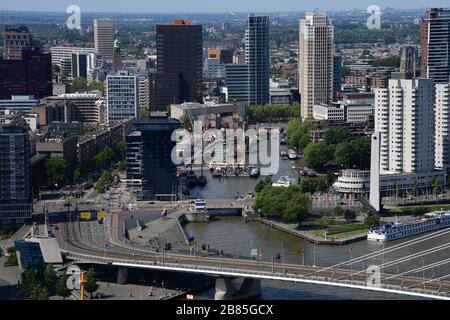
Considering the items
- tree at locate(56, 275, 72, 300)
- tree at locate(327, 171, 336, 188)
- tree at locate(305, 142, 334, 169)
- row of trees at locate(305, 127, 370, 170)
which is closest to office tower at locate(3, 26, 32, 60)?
row of trees at locate(305, 127, 370, 170)

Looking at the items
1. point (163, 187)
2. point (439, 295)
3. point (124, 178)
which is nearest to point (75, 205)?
point (163, 187)

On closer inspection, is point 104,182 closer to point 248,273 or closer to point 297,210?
point 297,210

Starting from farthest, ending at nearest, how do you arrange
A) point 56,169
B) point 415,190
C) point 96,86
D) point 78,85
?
point 78,85 < point 96,86 < point 56,169 < point 415,190

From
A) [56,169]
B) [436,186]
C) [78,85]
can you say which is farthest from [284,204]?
[78,85]

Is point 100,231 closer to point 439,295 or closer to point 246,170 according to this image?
point 439,295

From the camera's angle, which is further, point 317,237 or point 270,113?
point 270,113

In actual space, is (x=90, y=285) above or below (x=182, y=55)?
below

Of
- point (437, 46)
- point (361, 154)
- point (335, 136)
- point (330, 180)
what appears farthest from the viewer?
point (437, 46)
